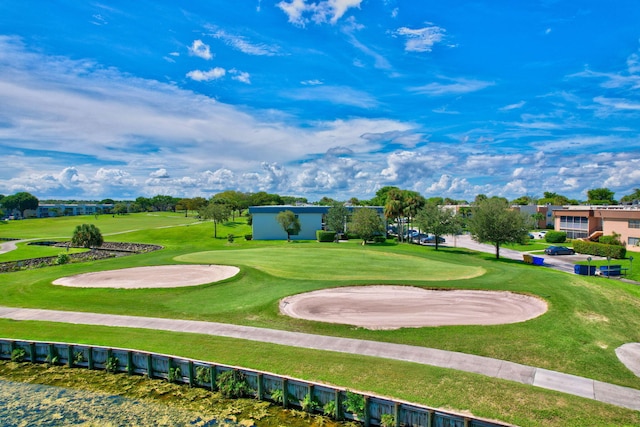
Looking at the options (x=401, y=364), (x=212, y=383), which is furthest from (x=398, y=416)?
(x=212, y=383)

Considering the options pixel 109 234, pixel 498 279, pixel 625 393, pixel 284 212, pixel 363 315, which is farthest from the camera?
pixel 109 234

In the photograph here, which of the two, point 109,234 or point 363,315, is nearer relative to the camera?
point 363,315

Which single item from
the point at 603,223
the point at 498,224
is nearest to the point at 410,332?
the point at 498,224

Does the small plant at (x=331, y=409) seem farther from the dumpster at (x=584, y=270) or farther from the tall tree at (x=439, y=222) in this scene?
the tall tree at (x=439, y=222)

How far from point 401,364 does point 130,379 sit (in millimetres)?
11455

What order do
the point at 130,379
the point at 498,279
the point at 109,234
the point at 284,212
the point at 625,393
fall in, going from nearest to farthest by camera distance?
the point at 625,393
the point at 130,379
the point at 498,279
the point at 284,212
the point at 109,234

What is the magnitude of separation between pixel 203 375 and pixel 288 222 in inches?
2088

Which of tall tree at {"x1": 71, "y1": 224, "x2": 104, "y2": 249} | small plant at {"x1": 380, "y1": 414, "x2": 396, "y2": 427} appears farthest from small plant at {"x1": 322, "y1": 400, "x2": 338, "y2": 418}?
tall tree at {"x1": 71, "y1": 224, "x2": 104, "y2": 249}

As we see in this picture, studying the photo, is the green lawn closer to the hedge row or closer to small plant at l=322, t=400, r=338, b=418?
small plant at l=322, t=400, r=338, b=418

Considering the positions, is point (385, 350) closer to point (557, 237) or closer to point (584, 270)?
point (584, 270)

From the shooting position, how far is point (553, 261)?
51.6 m

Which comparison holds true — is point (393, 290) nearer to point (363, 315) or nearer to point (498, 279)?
point (363, 315)

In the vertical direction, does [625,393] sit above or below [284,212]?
below

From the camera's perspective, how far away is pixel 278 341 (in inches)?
709
